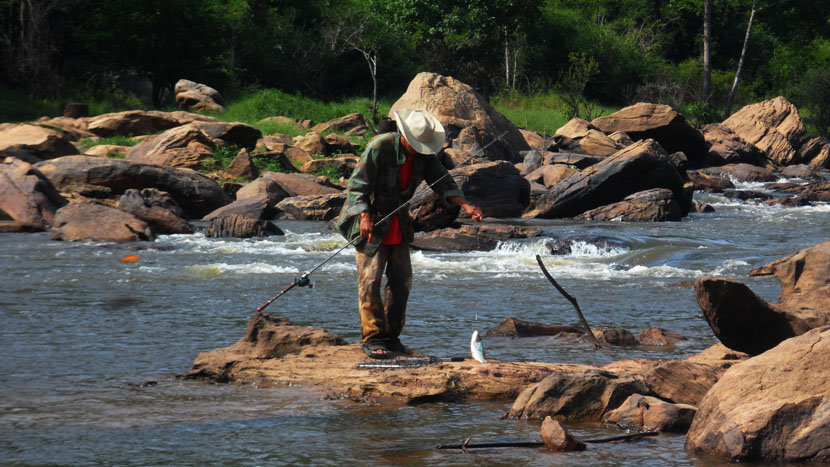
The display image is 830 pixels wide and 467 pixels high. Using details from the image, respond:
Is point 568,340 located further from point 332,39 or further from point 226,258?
point 332,39

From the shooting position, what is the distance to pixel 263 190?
62.7 ft

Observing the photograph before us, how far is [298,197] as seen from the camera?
19.0 meters

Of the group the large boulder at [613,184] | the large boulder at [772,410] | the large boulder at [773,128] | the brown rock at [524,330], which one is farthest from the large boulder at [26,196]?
the large boulder at [773,128]

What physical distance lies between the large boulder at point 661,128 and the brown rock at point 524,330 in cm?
2082

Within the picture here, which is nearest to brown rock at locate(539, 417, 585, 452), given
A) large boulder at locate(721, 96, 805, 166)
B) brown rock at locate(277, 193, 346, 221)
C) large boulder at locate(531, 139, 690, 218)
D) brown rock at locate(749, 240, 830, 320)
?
brown rock at locate(749, 240, 830, 320)

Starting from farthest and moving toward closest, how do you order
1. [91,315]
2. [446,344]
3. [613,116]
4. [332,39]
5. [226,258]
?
[332,39] → [613,116] → [226,258] → [91,315] → [446,344]

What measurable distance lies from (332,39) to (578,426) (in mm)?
32466

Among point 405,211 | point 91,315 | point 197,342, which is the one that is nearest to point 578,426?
point 405,211

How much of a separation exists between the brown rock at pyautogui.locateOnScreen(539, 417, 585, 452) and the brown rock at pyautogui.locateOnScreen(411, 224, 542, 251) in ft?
31.9

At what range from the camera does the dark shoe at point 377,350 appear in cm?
586

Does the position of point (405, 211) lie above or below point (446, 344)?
above

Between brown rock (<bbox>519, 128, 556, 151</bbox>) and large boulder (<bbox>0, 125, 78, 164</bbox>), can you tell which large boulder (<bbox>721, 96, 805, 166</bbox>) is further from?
large boulder (<bbox>0, 125, 78, 164</bbox>)

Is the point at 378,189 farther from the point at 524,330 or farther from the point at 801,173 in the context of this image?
the point at 801,173

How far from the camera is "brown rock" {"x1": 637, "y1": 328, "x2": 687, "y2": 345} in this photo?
7.20 metres
